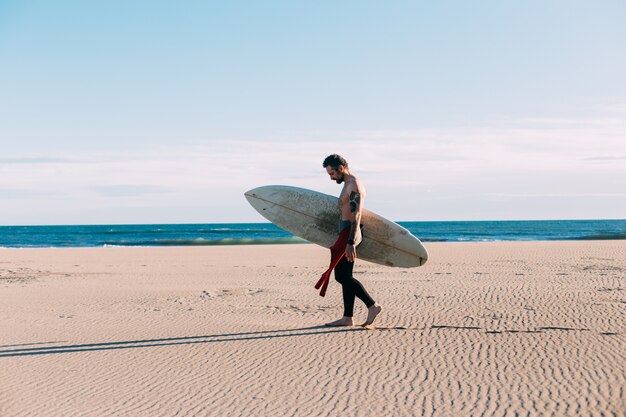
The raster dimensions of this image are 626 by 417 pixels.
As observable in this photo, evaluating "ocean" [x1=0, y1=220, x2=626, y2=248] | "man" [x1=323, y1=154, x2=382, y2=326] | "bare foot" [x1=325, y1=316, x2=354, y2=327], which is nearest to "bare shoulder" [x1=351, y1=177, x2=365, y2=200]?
"man" [x1=323, y1=154, x2=382, y2=326]

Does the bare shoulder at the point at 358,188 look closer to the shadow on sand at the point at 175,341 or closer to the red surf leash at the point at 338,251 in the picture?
the red surf leash at the point at 338,251

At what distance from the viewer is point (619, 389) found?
4984mm

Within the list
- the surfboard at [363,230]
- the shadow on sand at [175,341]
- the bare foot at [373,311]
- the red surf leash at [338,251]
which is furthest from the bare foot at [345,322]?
the surfboard at [363,230]

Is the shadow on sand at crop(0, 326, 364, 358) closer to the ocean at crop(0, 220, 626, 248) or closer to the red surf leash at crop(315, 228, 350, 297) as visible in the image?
the red surf leash at crop(315, 228, 350, 297)

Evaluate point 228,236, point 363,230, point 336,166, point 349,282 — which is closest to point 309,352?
point 349,282

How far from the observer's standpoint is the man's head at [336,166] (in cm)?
723

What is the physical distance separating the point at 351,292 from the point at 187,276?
30.7ft

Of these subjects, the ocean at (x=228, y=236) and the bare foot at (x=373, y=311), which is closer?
the bare foot at (x=373, y=311)

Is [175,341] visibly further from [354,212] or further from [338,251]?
[354,212]

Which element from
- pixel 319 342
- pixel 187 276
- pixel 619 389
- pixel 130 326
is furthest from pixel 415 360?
pixel 187 276

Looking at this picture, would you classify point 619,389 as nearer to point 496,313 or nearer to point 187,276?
point 496,313

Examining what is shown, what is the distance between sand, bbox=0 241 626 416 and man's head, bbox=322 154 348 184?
1860mm

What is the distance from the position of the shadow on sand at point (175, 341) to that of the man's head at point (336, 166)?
1.86 m

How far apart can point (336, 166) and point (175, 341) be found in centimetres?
274
